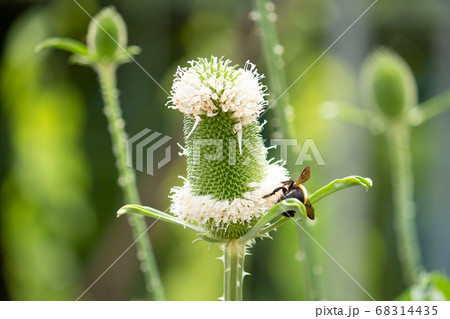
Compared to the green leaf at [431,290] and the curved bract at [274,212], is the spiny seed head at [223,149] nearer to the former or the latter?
the curved bract at [274,212]

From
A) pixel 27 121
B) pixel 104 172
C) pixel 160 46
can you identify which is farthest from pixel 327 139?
pixel 27 121

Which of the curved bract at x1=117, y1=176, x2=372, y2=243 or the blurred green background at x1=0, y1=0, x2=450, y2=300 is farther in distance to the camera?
the blurred green background at x1=0, y1=0, x2=450, y2=300

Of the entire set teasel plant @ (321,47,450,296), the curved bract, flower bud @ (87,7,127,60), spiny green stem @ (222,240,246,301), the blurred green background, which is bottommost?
spiny green stem @ (222,240,246,301)

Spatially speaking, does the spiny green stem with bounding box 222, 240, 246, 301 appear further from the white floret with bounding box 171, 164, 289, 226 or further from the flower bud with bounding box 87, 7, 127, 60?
the flower bud with bounding box 87, 7, 127, 60

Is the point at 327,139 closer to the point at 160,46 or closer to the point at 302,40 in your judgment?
the point at 302,40

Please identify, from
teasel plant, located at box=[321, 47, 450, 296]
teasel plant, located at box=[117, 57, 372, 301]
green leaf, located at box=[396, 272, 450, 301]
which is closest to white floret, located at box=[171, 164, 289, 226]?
teasel plant, located at box=[117, 57, 372, 301]

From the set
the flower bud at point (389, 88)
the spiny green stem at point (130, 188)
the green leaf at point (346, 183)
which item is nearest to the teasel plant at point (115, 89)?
the spiny green stem at point (130, 188)
